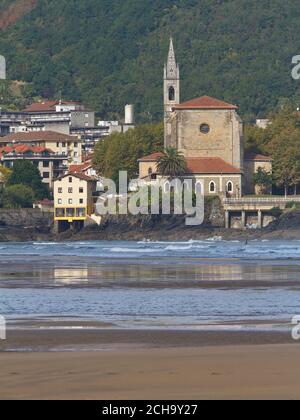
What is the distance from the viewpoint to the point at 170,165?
364 feet

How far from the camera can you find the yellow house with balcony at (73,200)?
10994cm

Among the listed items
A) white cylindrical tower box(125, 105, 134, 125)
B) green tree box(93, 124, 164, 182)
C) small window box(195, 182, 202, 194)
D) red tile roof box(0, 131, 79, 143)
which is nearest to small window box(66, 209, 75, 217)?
green tree box(93, 124, 164, 182)

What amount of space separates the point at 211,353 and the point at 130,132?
10043cm

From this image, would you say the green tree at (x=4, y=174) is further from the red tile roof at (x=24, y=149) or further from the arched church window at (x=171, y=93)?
the arched church window at (x=171, y=93)

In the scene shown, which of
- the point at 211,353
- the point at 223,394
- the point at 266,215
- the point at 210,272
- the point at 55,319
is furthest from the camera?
the point at 266,215

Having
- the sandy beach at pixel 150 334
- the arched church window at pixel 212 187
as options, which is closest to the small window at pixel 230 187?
the arched church window at pixel 212 187

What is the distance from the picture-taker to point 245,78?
17988 centimetres

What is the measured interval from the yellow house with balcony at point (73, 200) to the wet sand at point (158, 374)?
84.1 metres

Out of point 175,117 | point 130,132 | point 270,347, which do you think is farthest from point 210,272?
point 130,132

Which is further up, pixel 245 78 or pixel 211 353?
pixel 245 78

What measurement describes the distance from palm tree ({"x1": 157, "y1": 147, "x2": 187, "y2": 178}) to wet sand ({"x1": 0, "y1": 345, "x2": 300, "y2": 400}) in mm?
85455

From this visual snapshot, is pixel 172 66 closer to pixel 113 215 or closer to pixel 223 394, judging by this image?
pixel 113 215

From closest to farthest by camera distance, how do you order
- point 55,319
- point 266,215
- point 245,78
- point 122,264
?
point 55,319
point 122,264
point 266,215
point 245,78

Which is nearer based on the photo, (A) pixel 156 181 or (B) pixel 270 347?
(B) pixel 270 347
